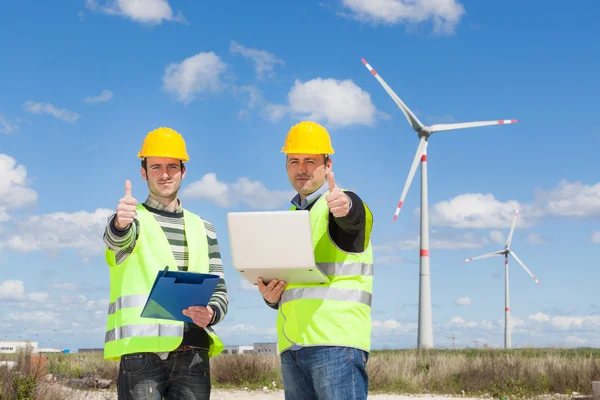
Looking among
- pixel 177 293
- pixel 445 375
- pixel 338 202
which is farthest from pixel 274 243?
pixel 445 375

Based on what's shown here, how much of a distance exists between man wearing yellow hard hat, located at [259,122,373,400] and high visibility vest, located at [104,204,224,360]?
79 cm

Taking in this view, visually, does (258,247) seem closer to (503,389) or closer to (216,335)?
(216,335)

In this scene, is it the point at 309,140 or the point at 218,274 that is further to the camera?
the point at 218,274

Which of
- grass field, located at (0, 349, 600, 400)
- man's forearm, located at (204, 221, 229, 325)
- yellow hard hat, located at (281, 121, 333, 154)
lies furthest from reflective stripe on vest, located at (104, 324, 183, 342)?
grass field, located at (0, 349, 600, 400)

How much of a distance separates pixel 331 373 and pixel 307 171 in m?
1.04

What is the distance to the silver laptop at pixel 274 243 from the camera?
10.2 ft

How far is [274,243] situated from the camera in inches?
125

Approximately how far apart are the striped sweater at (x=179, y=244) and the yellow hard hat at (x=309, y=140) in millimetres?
1064

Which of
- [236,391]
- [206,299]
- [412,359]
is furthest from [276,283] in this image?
[412,359]

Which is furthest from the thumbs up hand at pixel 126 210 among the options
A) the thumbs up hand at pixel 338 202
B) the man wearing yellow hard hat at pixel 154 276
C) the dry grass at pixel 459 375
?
the dry grass at pixel 459 375

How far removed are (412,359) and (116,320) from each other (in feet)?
61.5

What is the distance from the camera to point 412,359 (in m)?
21.7

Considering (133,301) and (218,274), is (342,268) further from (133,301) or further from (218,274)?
(133,301)

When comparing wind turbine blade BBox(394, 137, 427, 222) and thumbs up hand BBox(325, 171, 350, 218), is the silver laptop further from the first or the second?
wind turbine blade BBox(394, 137, 427, 222)
